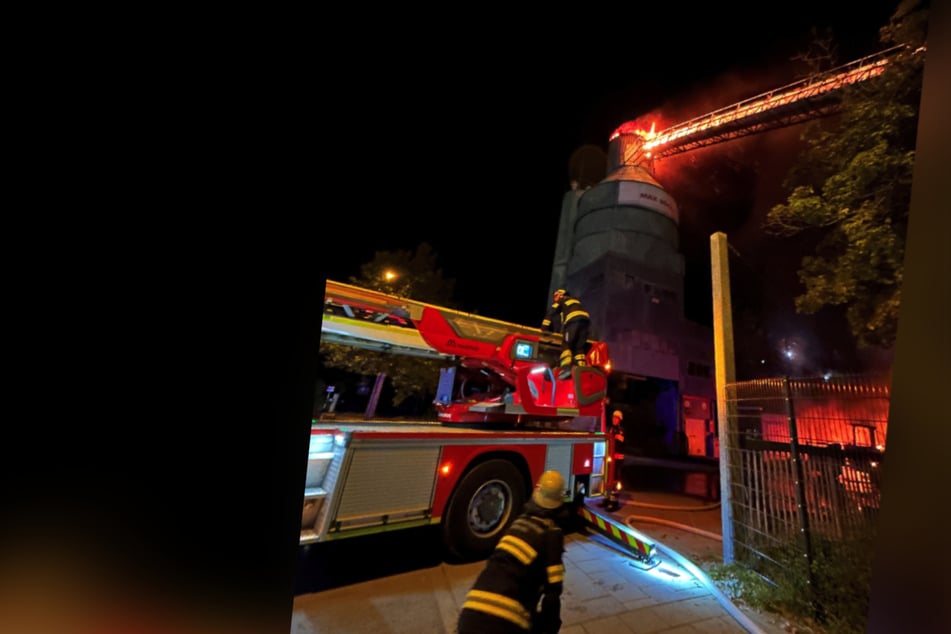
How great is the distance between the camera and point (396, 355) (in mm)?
13789

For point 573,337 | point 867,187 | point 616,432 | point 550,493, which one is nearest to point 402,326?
point 573,337

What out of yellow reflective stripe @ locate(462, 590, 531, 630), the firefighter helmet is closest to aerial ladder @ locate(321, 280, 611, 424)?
the firefighter helmet

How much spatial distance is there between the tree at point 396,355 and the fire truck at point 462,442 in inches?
287

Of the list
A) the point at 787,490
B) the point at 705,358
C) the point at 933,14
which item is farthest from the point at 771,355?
the point at 933,14

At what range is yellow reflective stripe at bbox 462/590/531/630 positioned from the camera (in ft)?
8.07

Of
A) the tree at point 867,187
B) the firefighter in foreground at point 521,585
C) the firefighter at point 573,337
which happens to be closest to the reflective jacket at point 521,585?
the firefighter in foreground at point 521,585

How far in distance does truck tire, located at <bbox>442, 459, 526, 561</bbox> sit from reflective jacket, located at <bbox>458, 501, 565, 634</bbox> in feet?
7.66

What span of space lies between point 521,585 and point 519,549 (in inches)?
8.1

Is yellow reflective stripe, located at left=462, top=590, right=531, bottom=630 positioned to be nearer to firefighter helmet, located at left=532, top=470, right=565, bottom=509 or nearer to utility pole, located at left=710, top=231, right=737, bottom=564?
firefighter helmet, located at left=532, top=470, right=565, bottom=509

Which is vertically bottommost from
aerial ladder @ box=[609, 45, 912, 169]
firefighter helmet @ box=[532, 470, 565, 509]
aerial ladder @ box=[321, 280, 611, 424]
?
firefighter helmet @ box=[532, 470, 565, 509]

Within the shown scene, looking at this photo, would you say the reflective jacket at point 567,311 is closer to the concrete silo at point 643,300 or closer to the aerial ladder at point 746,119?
the aerial ladder at point 746,119

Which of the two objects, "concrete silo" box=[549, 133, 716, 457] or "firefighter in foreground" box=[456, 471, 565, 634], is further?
"concrete silo" box=[549, 133, 716, 457]

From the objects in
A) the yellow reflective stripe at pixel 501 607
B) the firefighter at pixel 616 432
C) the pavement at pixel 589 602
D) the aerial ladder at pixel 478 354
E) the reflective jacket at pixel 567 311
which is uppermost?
the reflective jacket at pixel 567 311

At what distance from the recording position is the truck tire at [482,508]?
4.92 m
